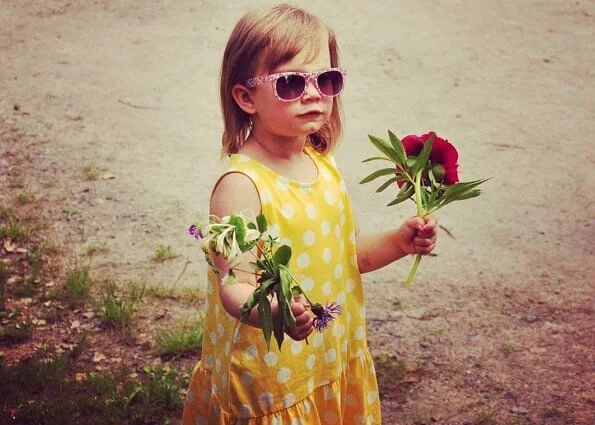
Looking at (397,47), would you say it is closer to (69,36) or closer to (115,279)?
(69,36)

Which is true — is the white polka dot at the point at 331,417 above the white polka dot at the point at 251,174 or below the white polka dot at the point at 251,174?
below

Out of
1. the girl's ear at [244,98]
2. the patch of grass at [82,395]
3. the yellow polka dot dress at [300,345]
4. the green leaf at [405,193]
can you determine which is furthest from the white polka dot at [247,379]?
the patch of grass at [82,395]

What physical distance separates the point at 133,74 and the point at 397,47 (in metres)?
2.20

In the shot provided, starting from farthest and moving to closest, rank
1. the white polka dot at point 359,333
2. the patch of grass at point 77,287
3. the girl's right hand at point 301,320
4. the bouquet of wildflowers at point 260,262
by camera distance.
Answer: the patch of grass at point 77,287 → the white polka dot at point 359,333 → the girl's right hand at point 301,320 → the bouquet of wildflowers at point 260,262

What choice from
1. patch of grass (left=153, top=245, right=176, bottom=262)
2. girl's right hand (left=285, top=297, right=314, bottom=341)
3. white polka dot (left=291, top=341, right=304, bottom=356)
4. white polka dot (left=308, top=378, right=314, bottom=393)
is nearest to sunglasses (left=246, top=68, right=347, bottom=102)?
girl's right hand (left=285, top=297, right=314, bottom=341)

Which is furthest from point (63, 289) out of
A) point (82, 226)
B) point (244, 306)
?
point (244, 306)

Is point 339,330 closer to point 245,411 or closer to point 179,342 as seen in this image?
point 245,411

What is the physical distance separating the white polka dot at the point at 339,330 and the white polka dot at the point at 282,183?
0.41 m

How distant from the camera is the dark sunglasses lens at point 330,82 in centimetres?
202

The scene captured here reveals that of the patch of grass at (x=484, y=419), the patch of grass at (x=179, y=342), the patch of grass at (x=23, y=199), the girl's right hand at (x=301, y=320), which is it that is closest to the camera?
the girl's right hand at (x=301, y=320)

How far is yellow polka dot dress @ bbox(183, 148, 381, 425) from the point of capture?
6.81 ft

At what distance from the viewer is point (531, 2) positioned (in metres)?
7.88

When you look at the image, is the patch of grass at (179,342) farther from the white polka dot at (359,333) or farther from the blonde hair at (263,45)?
the blonde hair at (263,45)

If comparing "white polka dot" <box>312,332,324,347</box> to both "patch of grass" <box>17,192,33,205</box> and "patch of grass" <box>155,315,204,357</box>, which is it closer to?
"patch of grass" <box>155,315,204,357</box>
